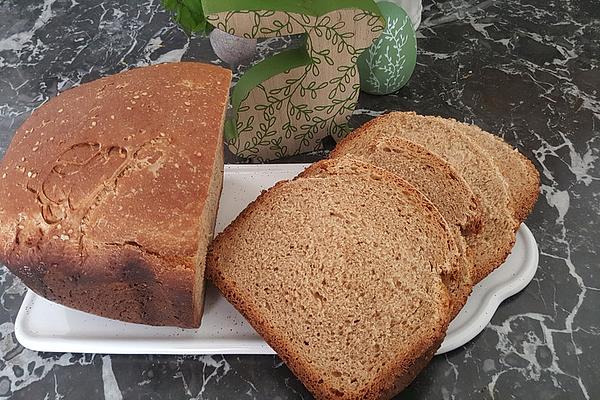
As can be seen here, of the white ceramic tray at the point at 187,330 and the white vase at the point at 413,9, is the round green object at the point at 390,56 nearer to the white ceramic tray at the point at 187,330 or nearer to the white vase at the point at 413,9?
the white vase at the point at 413,9

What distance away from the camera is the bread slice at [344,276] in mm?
1588

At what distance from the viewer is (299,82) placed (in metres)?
2.20

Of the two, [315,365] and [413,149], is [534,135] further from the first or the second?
[315,365]

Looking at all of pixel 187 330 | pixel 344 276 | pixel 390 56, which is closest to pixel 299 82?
pixel 390 56

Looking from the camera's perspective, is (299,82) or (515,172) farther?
(299,82)

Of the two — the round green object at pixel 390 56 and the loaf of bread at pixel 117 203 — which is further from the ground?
the loaf of bread at pixel 117 203

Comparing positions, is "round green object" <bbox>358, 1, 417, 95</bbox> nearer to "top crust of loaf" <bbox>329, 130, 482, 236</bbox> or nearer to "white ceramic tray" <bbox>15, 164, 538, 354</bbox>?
"top crust of loaf" <bbox>329, 130, 482, 236</bbox>

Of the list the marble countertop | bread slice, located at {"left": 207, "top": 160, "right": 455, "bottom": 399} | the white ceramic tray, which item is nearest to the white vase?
the marble countertop

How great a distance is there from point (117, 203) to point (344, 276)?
63 centimetres

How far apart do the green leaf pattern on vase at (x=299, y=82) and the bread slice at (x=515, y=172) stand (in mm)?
437

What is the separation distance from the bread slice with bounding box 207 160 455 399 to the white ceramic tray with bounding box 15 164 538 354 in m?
0.09

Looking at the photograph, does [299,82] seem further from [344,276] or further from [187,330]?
[187,330]

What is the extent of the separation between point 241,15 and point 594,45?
76.4 inches

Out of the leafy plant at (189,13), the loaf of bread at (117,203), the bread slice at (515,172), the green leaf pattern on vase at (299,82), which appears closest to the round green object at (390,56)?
the green leaf pattern on vase at (299,82)
